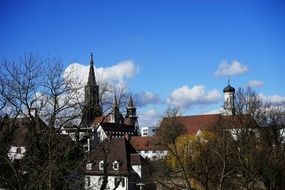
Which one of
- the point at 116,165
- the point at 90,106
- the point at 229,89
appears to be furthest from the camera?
the point at 229,89

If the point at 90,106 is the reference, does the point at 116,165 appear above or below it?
below

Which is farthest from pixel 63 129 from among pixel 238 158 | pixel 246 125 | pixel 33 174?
pixel 246 125

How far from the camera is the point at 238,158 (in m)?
28.0

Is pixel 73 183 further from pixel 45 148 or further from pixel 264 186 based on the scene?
pixel 264 186

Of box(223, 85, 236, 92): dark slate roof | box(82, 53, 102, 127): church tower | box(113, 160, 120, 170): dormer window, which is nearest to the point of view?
box(82, 53, 102, 127): church tower

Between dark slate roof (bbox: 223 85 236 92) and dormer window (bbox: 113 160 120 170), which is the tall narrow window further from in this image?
dark slate roof (bbox: 223 85 236 92)

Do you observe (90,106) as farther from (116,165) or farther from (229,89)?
(229,89)

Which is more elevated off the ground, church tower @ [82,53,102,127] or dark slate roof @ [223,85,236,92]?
dark slate roof @ [223,85,236,92]

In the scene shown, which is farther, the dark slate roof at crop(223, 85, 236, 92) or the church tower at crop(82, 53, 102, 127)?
the dark slate roof at crop(223, 85, 236, 92)

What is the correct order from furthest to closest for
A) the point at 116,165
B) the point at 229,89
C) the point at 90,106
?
the point at 229,89
the point at 116,165
the point at 90,106

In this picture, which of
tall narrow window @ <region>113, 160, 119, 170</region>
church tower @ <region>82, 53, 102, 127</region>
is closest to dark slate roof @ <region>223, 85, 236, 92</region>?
tall narrow window @ <region>113, 160, 119, 170</region>

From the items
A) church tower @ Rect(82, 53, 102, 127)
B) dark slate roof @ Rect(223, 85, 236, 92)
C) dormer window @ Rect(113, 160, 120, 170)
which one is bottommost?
dormer window @ Rect(113, 160, 120, 170)

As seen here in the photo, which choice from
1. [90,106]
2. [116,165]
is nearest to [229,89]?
[116,165]

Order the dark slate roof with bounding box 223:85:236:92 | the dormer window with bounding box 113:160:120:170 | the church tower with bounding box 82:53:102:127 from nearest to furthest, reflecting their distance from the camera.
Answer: the church tower with bounding box 82:53:102:127, the dormer window with bounding box 113:160:120:170, the dark slate roof with bounding box 223:85:236:92
